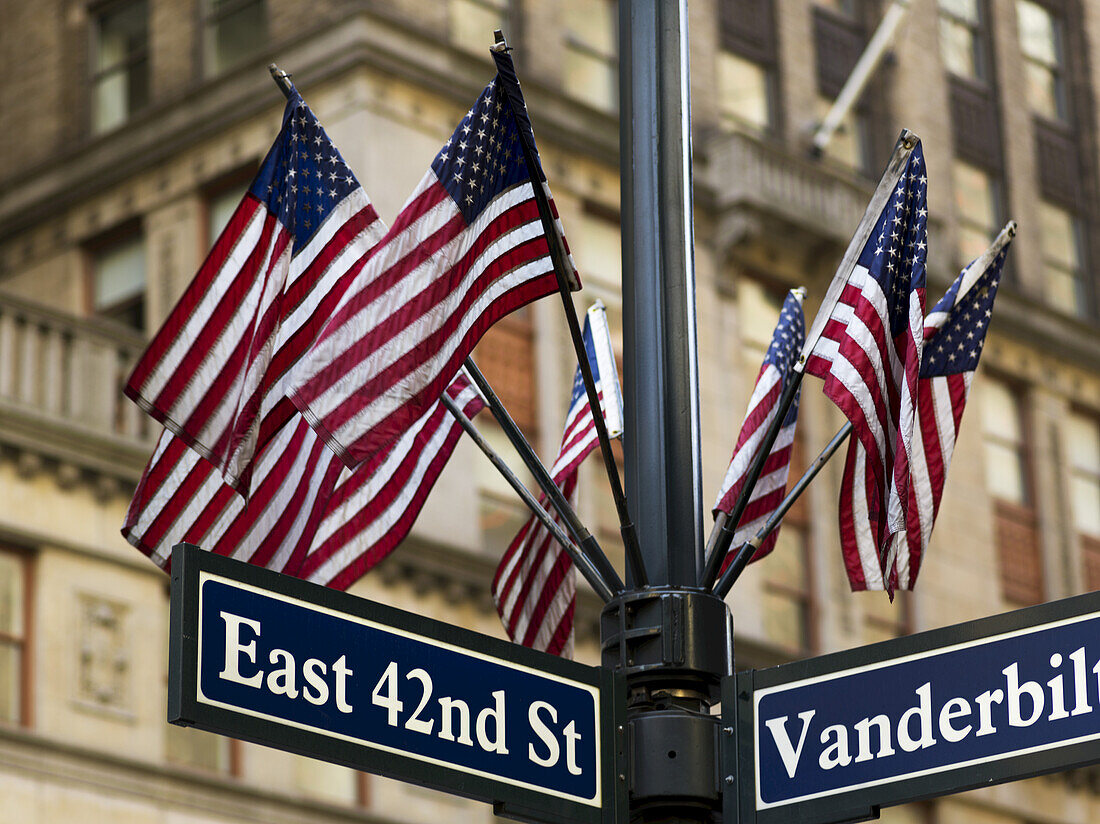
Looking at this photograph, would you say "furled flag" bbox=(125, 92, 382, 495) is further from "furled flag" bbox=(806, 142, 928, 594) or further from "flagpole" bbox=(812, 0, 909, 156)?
"flagpole" bbox=(812, 0, 909, 156)

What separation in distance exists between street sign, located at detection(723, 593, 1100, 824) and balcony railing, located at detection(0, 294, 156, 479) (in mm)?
18503

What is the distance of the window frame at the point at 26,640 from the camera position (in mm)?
21953

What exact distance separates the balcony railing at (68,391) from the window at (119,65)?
23.5 feet

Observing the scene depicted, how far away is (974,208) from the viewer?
3772 cm

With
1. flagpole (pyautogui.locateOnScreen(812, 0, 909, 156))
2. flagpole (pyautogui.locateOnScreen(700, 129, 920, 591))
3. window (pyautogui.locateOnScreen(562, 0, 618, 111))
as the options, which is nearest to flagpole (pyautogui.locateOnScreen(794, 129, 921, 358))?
flagpole (pyautogui.locateOnScreen(700, 129, 920, 591))

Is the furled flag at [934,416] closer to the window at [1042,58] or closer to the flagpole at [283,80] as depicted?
the flagpole at [283,80]

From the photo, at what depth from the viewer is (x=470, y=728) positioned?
17.5 ft

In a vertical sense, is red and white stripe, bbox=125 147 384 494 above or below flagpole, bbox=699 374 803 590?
above

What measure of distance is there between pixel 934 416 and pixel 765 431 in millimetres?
588

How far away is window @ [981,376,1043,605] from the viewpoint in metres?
35.7

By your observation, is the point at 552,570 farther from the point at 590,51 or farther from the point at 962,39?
the point at 962,39

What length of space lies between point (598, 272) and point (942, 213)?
29.3ft

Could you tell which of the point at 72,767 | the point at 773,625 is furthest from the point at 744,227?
the point at 72,767

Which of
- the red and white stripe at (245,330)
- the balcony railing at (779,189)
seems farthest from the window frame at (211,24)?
the red and white stripe at (245,330)
